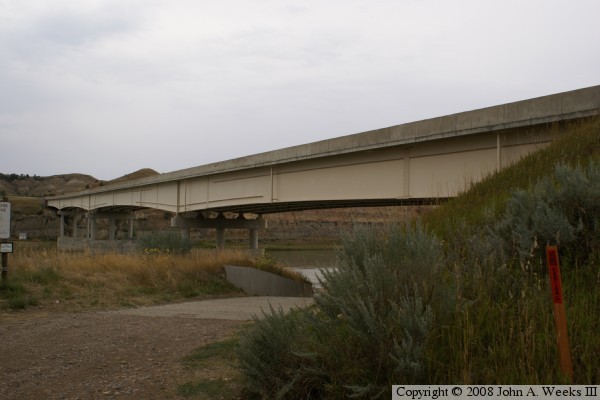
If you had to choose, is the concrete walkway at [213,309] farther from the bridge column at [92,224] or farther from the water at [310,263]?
the bridge column at [92,224]

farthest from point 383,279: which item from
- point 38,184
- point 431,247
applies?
point 38,184

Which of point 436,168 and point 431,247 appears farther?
point 436,168

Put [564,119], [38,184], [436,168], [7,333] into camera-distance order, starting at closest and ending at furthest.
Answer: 1. [7,333]
2. [564,119]
3. [436,168]
4. [38,184]

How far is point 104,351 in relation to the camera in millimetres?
7352

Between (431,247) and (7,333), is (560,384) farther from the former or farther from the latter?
(7,333)

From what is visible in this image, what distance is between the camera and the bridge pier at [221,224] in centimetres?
3812

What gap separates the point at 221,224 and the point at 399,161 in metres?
25.6

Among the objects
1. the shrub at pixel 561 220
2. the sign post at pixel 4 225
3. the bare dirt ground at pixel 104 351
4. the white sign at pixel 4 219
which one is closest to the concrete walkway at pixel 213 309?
the bare dirt ground at pixel 104 351

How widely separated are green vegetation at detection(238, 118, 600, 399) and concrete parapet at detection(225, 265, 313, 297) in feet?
38.2

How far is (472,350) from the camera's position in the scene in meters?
3.92

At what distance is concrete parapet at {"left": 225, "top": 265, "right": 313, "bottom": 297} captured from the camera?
16.9 meters

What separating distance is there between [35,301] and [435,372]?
35.0ft

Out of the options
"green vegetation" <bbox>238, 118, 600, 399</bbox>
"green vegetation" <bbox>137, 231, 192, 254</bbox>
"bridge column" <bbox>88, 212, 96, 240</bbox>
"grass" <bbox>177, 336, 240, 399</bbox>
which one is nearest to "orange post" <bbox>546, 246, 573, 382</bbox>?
"green vegetation" <bbox>238, 118, 600, 399</bbox>

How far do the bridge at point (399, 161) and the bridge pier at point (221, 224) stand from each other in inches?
113
